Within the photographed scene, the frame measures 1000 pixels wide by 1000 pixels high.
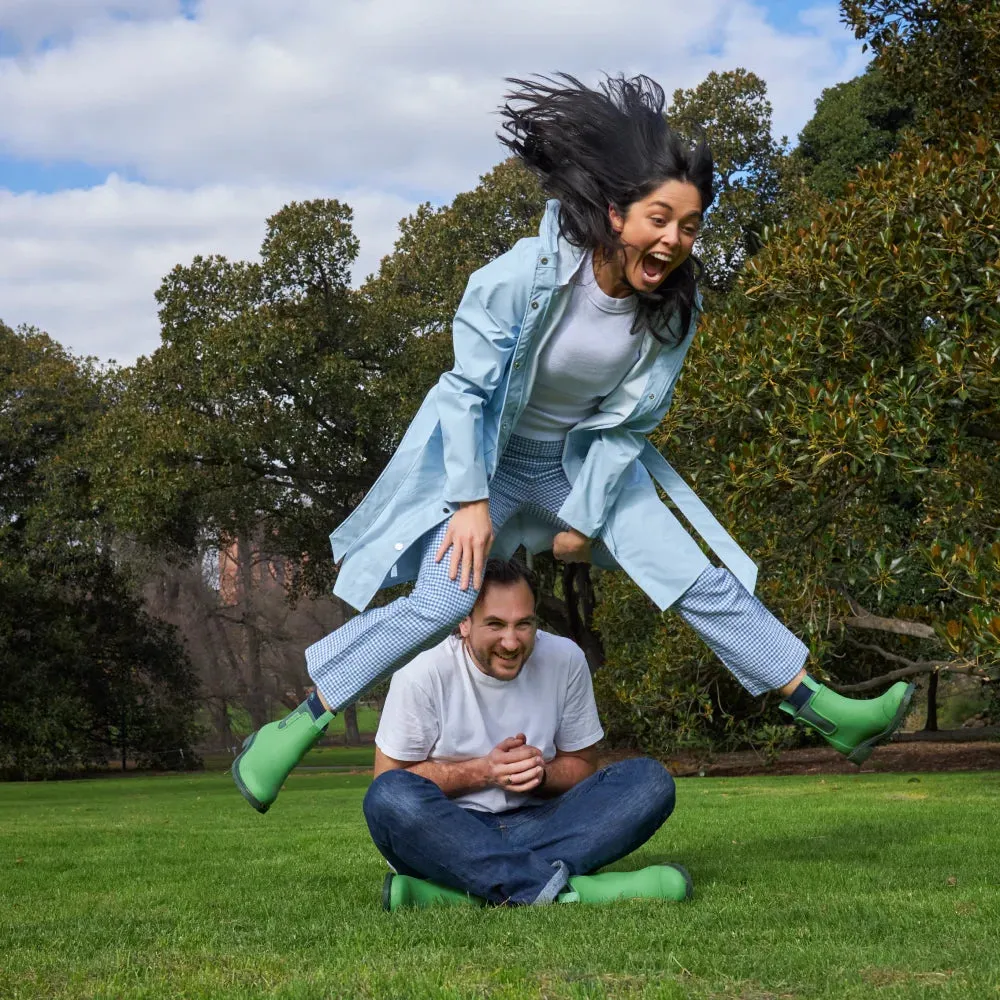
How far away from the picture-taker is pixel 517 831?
409cm

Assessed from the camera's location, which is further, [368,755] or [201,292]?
[368,755]

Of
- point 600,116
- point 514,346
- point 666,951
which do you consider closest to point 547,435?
point 514,346

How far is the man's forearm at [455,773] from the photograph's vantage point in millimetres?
4012

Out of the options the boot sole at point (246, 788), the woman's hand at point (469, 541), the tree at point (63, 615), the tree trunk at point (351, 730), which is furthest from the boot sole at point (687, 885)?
the tree trunk at point (351, 730)

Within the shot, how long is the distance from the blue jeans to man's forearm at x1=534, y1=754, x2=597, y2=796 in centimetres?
7

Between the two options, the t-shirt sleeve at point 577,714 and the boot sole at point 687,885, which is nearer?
the boot sole at point 687,885

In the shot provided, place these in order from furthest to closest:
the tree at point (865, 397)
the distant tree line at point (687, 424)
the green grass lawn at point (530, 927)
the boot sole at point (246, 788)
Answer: the distant tree line at point (687, 424) → the tree at point (865, 397) → the boot sole at point (246, 788) → the green grass lawn at point (530, 927)

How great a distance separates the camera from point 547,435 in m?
4.14

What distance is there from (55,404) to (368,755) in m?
10.8

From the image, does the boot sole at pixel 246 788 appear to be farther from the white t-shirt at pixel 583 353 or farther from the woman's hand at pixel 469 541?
the white t-shirt at pixel 583 353

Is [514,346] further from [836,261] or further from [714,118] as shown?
[714,118]

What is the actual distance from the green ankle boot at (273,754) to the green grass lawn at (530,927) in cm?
38

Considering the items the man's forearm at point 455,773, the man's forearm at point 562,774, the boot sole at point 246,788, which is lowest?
the man's forearm at point 562,774

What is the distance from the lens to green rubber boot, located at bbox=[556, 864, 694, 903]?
373 centimetres
